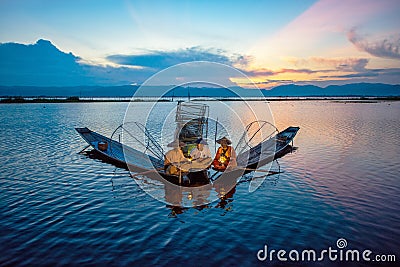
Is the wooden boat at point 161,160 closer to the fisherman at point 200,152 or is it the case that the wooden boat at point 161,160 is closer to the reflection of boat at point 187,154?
the reflection of boat at point 187,154

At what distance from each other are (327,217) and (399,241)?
1.85m

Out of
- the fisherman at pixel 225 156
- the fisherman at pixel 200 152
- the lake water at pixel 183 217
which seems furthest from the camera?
the fisherman at pixel 225 156

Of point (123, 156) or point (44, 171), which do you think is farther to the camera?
point (123, 156)

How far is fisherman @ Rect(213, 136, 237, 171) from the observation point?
472 inches

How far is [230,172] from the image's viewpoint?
1187 cm

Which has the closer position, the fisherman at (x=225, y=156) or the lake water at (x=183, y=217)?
the lake water at (x=183, y=217)

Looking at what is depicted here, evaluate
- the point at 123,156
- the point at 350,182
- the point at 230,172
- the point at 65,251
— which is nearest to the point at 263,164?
the point at 230,172

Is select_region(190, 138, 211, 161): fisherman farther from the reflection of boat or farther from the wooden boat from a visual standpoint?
the wooden boat

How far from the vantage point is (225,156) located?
12.1m

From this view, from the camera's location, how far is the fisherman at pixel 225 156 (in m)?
12.0

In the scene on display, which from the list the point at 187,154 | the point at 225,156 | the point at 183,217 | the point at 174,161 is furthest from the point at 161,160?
the point at 183,217

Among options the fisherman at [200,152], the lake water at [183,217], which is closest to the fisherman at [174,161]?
the fisherman at [200,152]

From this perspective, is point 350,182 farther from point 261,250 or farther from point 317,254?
point 261,250

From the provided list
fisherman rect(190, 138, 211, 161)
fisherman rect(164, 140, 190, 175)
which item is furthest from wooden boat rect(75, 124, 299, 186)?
fisherman rect(190, 138, 211, 161)
